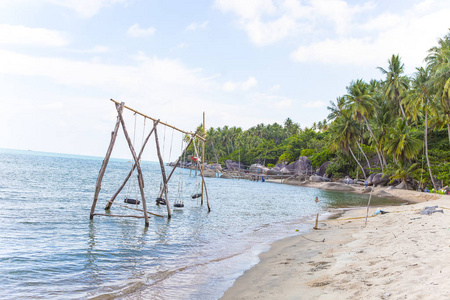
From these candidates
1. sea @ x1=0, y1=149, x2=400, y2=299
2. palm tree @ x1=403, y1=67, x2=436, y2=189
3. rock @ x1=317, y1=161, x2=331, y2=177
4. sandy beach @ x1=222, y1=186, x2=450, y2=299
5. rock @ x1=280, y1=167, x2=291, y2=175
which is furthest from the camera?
rock @ x1=280, y1=167, x2=291, y2=175

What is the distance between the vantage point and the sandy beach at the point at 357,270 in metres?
5.04

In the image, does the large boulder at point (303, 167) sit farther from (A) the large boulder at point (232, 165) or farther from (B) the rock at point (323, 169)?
(A) the large boulder at point (232, 165)

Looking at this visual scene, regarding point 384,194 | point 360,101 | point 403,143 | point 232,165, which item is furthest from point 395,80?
point 232,165

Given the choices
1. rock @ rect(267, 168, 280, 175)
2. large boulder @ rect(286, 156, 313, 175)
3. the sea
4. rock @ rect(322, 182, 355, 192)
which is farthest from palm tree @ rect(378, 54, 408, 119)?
the sea

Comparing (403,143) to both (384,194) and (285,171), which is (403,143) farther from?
(285,171)

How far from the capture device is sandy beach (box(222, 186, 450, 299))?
5043 millimetres

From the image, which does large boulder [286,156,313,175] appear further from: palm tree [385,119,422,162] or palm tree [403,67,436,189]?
palm tree [403,67,436,189]

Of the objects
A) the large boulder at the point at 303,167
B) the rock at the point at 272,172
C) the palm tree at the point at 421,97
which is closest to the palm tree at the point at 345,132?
the palm tree at the point at 421,97

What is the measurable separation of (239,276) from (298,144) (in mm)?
76220

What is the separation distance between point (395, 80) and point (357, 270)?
53.0m

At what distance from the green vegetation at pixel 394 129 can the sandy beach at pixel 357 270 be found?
86.0 ft

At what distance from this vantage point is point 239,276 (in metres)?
7.80

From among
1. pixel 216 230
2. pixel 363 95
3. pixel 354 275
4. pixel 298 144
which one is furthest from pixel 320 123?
pixel 354 275

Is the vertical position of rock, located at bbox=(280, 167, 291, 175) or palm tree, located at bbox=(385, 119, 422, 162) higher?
palm tree, located at bbox=(385, 119, 422, 162)
